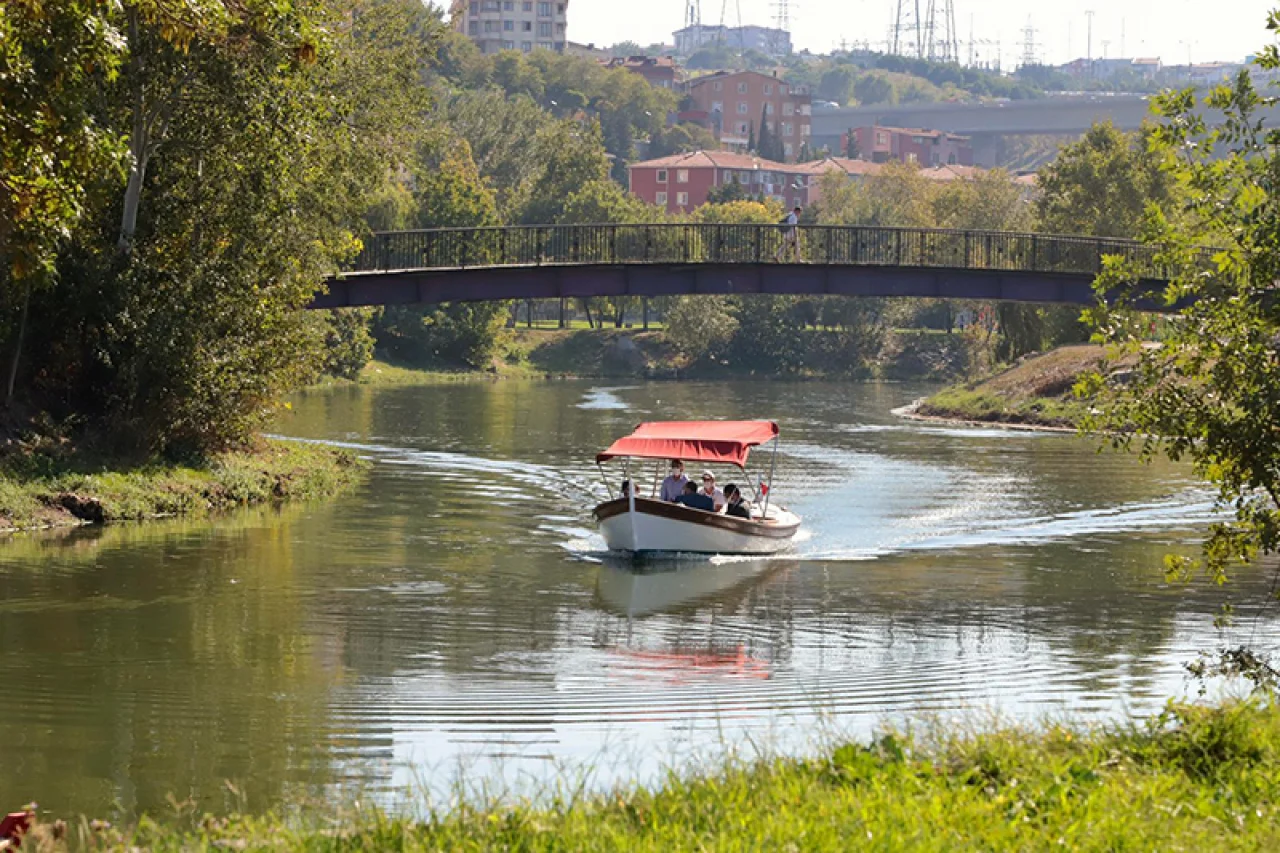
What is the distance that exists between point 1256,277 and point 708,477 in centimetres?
1880

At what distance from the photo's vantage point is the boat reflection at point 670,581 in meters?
27.6

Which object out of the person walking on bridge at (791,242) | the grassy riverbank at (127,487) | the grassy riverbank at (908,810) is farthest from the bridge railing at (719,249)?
the grassy riverbank at (127,487)

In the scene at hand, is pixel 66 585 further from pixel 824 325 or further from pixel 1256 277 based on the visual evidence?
pixel 824 325

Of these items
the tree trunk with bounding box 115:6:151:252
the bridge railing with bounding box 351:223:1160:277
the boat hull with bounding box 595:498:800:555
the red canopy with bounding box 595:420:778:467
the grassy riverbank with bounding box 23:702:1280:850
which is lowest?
the boat hull with bounding box 595:498:800:555

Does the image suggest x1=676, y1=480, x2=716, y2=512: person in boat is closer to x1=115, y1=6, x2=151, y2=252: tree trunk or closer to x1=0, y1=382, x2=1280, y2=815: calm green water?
x1=0, y1=382, x2=1280, y2=815: calm green water

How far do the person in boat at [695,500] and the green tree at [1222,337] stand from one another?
631 inches

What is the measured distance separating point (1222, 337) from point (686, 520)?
16.6 metres

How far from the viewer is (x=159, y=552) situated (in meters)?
29.5

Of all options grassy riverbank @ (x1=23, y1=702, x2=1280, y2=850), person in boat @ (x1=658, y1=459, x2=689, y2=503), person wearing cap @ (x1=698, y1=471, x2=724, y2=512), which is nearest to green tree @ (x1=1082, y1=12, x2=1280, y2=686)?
grassy riverbank @ (x1=23, y1=702, x2=1280, y2=850)

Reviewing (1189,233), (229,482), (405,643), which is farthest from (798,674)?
(229,482)

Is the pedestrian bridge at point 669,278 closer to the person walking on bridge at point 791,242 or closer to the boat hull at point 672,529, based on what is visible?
the person walking on bridge at point 791,242

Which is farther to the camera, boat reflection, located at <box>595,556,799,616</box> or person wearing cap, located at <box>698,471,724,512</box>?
person wearing cap, located at <box>698,471,724,512</box>

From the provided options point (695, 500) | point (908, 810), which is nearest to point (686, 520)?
point (695, 500)

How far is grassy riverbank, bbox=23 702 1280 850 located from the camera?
1027cm
